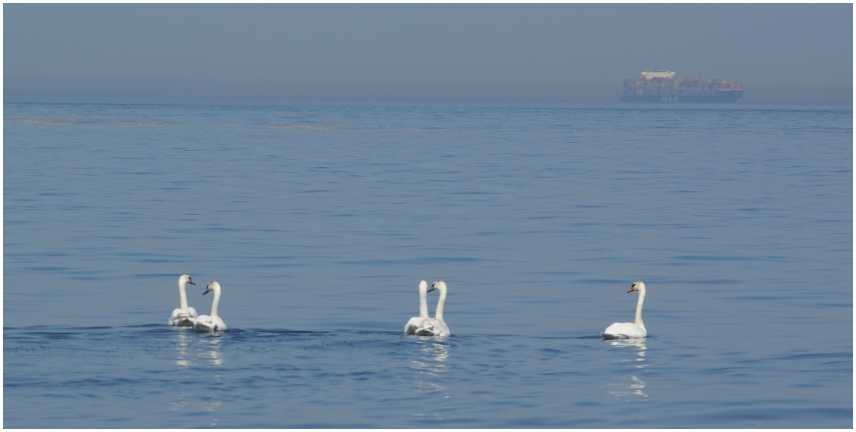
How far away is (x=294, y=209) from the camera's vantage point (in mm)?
30297

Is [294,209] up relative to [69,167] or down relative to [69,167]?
down

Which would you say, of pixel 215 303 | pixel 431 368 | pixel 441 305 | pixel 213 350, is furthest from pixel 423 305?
pixel 213 350

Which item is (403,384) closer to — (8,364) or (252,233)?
(8,364)

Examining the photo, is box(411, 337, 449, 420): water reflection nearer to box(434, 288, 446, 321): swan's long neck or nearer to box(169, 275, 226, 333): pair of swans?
box(434, 288, 446, 321): swan's long neck

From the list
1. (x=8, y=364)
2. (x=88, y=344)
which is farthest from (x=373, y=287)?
(x=8, y=364)

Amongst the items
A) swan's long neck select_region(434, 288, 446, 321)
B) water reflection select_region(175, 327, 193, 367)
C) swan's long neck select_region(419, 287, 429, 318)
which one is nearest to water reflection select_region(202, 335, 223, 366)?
water reflection select_region(175, 327, 193, 367)

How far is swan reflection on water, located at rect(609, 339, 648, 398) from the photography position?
12.3 meters

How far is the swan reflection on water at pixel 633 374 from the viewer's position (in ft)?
40.5

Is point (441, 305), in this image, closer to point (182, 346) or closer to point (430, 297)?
point (182, 346)

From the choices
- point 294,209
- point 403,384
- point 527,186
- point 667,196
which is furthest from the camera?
point 527,186

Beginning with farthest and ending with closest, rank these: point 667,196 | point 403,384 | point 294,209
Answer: point 667,196 → point 294,209 → point 403,384

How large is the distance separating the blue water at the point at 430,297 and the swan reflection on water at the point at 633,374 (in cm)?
4

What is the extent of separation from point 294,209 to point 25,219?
5795 millimetres

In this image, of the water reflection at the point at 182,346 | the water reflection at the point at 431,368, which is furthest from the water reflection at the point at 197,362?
the water reflection at the point at 431,368
